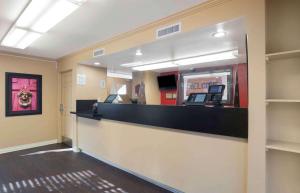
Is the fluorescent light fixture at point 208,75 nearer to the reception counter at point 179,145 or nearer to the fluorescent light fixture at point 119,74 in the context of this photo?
the reception counter at point 179,145

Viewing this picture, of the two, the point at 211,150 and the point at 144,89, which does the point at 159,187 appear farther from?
the point at 144,89

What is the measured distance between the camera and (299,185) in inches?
68.2

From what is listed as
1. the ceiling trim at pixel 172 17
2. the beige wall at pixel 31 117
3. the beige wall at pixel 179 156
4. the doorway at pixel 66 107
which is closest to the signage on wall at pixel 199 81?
the beige wall at pixel 179 156

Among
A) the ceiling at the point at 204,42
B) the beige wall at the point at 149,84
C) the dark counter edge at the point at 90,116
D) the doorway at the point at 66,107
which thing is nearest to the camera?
the ceiling at the point at 204,42

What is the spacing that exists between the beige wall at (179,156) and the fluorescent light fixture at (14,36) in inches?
82.2

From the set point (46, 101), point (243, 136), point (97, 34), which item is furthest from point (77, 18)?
point (46, 101)

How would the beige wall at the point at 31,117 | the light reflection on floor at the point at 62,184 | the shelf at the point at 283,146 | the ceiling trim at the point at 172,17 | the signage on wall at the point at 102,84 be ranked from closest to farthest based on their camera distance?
the shelf at the point at 283,146 < the ceiling trim at the point at 172,17 < the light reflection on floor at the point at 62,184 < the beige wall at the point at 31,117 < the signage on wall at the point at 102,84

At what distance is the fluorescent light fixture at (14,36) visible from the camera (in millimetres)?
2927

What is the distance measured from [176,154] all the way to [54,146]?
12.9 feet

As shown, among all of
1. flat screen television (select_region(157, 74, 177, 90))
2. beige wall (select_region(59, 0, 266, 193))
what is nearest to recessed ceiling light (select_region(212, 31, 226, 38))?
beige wall (select_region(59, 0, 266, 193))

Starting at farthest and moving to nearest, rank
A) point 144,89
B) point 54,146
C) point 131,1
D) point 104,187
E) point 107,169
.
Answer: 1. point 144,89
2. point 54,146
3. point 107,169
4. point 104,187
5. point 131,1

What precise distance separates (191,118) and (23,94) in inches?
178

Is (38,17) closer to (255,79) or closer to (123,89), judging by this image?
(255,79)

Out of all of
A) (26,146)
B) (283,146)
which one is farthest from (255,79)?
(26,146)
